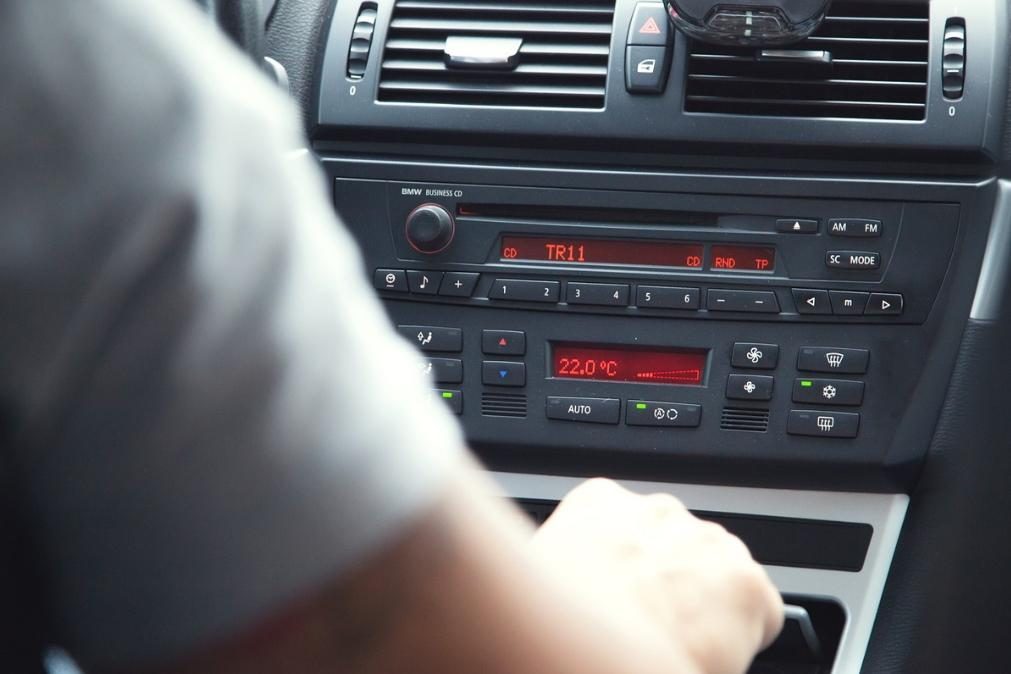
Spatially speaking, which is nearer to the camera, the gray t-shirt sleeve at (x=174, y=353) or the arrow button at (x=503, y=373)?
the gray t-shirt sleeve at (x=174, y=353)

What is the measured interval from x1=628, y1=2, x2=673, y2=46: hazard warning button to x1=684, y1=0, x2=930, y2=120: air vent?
0.04m

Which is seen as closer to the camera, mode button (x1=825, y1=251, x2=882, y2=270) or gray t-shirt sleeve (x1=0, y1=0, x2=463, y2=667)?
gray t-shirt sleeve (x1=0, y1=0, x2=463, y2=667)

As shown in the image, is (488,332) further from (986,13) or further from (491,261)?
(986,13)

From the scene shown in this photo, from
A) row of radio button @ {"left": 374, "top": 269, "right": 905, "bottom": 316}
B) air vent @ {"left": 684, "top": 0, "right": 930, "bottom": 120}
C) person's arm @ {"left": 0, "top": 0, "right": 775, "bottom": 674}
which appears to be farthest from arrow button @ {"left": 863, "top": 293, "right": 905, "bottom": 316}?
person's arm @ {"left": 0, "top": 0, "right": 775, "bottom": 674}

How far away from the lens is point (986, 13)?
1367 mm

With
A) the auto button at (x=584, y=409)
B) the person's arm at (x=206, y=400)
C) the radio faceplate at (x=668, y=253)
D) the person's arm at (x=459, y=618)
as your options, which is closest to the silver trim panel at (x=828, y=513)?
the auto button at (x=584, y=409)

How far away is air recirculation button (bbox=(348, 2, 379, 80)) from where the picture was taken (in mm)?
1476

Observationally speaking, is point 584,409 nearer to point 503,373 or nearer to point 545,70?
point 503,373

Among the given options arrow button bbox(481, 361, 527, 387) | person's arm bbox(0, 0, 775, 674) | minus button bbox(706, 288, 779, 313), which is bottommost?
arrow button bbox(481, 361, 527, 387)

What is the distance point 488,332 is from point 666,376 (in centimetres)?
22

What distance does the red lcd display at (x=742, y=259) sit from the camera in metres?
1.39

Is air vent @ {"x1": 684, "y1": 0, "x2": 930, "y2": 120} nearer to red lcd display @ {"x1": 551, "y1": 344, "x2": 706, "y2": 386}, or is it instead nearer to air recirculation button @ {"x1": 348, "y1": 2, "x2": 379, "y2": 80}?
red lcd display @ {"x1": 551, "y1": 344, "x2": 706, "y2": 386}

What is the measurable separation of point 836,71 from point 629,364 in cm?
42

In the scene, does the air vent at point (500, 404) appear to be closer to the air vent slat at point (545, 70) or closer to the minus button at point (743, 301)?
the minus button at point (743, 301)
